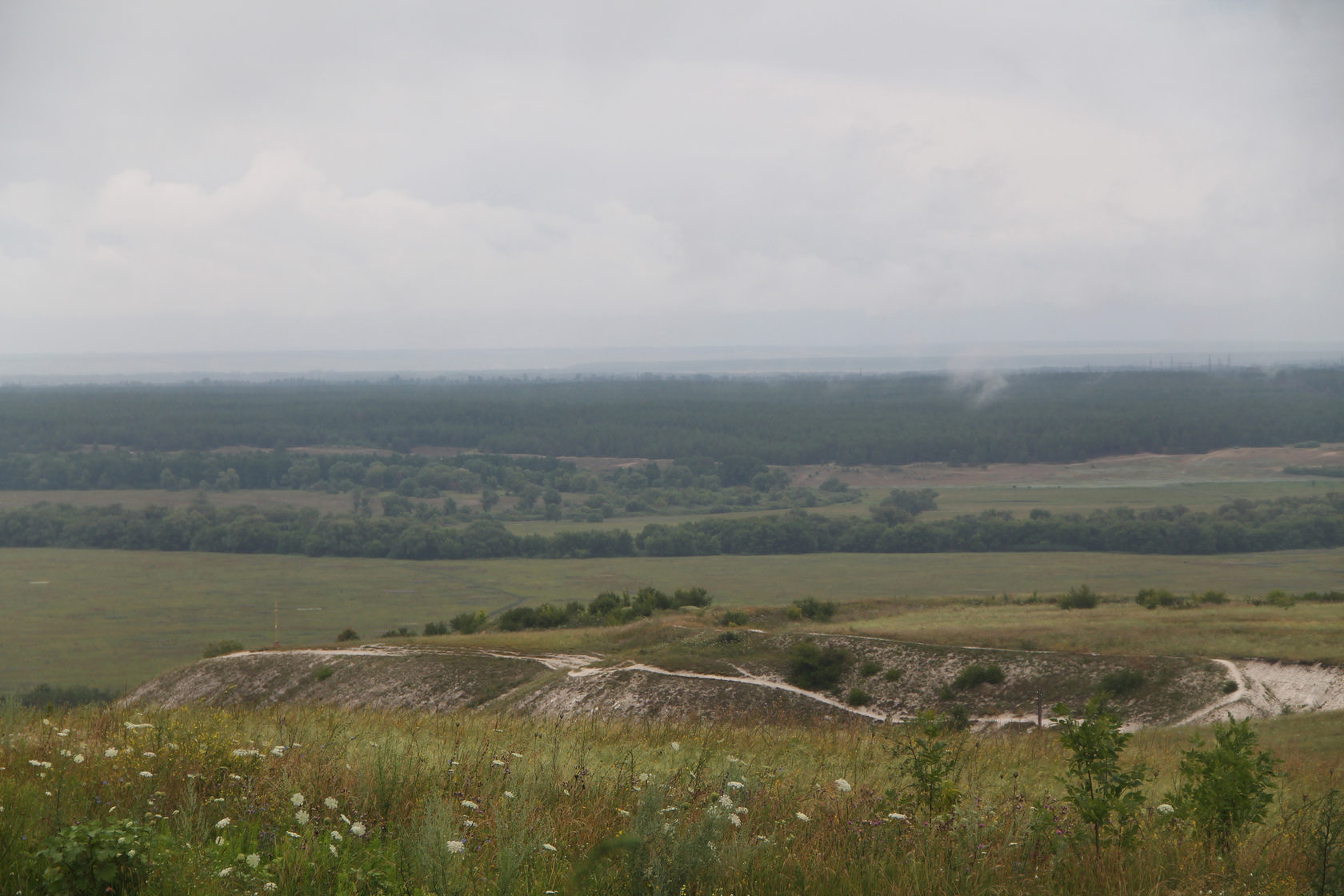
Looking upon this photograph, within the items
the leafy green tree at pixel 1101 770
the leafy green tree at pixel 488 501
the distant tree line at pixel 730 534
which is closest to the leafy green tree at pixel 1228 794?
the leafy green tree at pixel 1101 770

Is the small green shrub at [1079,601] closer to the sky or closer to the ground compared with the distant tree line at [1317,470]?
closer to the sky

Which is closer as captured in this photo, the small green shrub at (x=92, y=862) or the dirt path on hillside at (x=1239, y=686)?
the small green shrub at (x=92, y=862)

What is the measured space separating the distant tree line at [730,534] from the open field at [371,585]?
4.36 metres

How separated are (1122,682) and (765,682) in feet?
30.6

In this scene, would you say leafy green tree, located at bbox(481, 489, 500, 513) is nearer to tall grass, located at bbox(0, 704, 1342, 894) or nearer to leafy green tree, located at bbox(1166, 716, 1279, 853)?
tall grass, located at bbox(0, 704, 1342, 894)

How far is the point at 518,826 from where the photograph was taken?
524 cm

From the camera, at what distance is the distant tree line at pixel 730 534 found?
422 ft

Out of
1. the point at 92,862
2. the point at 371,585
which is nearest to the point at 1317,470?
the point at 371,585

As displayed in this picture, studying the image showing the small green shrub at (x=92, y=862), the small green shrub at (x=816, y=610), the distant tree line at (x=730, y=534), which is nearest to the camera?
the small green shrub at (x=92, y=862)

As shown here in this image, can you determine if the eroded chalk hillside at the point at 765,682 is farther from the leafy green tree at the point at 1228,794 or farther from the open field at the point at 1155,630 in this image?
the leafy green tree at the point at 1228,794

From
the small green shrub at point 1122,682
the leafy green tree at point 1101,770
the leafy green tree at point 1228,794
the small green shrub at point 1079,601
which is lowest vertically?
the small green shrub at point 1079,601

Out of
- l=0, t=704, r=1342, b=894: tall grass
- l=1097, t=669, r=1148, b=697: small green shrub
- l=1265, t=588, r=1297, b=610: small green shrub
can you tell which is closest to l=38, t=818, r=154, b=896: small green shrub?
l=0, t=704, r=1342, b=894: tall grass

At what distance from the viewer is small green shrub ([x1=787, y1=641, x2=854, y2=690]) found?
29.9 m

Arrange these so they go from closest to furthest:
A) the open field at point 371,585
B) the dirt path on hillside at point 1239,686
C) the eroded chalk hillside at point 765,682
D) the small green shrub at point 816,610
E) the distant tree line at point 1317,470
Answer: the dirt path on hillside at point 1239,686 < the eroded chalk hillside at point 765,682 < the small green shrub at point 816,610 < the open field at point 371,585 < the distant tree line at point 1317,470
